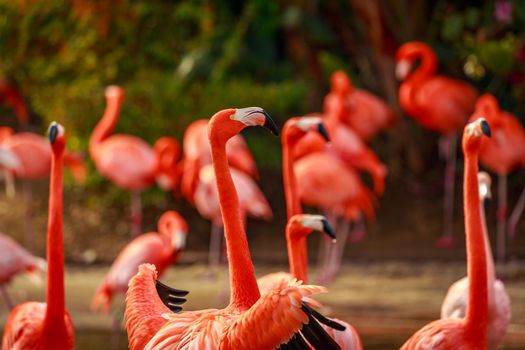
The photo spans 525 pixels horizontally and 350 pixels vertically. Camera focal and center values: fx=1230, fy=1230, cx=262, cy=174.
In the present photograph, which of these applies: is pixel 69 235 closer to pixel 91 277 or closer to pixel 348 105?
pixel 91 277

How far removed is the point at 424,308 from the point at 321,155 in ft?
7.19

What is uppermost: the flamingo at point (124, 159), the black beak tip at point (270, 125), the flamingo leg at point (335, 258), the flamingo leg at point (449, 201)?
the flamingo at point (124, 159)

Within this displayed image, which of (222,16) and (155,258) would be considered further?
(222,16)

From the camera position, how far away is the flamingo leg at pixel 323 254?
30.3 ft

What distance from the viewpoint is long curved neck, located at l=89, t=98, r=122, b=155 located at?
10625 mm

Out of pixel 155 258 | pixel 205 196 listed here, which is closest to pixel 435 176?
pixel 205 196

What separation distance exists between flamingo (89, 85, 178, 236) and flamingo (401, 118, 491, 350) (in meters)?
5.79

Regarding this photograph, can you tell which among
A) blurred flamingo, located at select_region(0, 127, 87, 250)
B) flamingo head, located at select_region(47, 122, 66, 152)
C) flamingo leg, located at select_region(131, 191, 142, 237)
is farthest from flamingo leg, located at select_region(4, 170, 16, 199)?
flamingo head, located at select_region(47, 122, 66, 152)

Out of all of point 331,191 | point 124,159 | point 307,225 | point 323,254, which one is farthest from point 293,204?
point 124,159

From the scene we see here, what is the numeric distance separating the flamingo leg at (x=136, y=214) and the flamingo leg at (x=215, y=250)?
636 mm

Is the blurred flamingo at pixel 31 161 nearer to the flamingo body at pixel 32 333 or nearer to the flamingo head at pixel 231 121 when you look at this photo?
the flamingo body at pixel 32 333

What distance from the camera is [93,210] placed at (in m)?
11.2

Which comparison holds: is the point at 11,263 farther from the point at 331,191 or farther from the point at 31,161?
the point at 31,161

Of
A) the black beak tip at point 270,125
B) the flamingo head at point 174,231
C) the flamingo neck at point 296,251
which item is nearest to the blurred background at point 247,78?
the flamingo head at point 174,231
